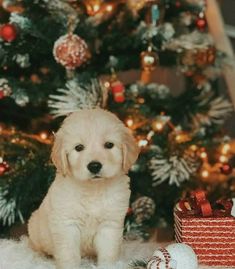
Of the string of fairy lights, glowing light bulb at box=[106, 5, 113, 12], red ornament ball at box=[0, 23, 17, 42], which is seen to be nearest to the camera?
red ornament ball at box=[0, 23, 17, 42]

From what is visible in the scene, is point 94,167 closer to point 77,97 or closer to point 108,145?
point 108,145

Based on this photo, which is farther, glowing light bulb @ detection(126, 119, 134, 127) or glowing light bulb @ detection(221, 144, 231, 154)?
glowing light bulb @ detection(221, 144, 231, 154)

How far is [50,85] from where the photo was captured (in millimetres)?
2043

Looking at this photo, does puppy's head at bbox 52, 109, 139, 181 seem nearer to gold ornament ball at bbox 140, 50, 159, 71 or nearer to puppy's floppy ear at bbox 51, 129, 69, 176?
puppy's floppy ear at bbox 51, 129, 69, 176

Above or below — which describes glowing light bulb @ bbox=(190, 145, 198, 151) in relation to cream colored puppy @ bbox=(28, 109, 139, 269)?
below

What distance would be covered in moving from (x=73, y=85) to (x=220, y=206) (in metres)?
0.67

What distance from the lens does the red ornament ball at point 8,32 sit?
6.24ft

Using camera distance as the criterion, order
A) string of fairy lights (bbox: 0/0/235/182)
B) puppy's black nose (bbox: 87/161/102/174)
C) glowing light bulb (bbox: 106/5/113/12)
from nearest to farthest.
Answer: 1. puppy's black nose (bbox: 87/161/102/174)
2. string of fairy lights (bbox: 0/0/235/182)
3. glowing light bulb (bbox: 106/5/113/12)

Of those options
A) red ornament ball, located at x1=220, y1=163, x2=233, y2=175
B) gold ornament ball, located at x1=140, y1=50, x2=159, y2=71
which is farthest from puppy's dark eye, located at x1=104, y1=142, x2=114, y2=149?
red ornament ball, located at x1=220, y1=163, x2=233, y2=175

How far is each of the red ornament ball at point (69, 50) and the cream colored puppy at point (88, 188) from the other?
470mm

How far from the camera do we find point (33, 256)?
1.64 metres

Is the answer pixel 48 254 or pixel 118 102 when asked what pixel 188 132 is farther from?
pixel 48 254

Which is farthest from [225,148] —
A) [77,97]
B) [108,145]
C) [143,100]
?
[108,145]

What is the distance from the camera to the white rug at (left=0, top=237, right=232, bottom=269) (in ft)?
5.08
